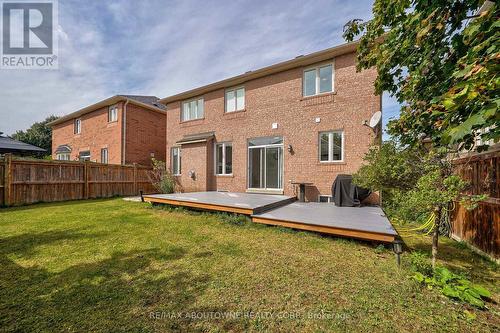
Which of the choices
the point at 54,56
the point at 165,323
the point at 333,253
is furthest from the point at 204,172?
the point at 165,323

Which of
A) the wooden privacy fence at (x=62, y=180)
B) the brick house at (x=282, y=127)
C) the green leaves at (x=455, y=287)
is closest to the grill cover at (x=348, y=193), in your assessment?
the brick house at (x=282, y=127)

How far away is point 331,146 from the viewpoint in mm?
9125

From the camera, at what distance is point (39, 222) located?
264 inches

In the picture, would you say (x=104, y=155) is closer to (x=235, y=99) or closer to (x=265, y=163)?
(x=235, y=99)

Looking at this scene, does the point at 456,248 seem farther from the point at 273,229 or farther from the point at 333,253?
the point at 273,229

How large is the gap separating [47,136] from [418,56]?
1752 inches

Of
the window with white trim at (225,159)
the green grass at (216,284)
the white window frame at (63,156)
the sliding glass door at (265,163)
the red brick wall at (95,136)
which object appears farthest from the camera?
the white window frame at (63,156)

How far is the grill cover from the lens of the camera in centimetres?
767

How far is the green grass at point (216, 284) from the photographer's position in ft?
7.62

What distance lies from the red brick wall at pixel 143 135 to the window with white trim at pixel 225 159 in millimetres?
7827

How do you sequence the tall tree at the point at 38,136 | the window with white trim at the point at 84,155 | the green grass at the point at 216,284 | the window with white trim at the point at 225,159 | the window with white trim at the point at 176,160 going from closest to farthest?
1. the green grass at the point at 216,284
2. the window with white trim at the point at 225,159
3. the window with white trim at the point at 176,160
4. the window with white trim at the point at 84,155
5. the tall tree at the point at 38,136

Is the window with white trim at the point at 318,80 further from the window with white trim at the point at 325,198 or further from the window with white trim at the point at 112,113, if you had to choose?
the window with white trim at the point at 112,113

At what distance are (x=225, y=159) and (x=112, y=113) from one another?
11161mm

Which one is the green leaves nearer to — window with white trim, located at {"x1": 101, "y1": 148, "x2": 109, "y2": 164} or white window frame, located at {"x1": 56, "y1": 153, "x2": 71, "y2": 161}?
window with white trim, located at {"x1": 101, "y1": 148, "x2": 109, "y2": 164}
